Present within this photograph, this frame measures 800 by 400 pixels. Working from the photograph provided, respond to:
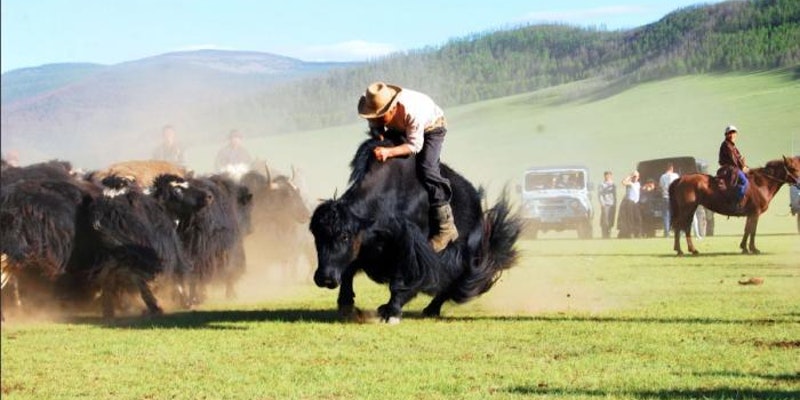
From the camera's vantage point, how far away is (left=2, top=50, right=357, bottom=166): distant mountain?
610 inches

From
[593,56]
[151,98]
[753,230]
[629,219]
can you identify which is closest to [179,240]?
[593,56]

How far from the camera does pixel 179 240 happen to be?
40.5ft

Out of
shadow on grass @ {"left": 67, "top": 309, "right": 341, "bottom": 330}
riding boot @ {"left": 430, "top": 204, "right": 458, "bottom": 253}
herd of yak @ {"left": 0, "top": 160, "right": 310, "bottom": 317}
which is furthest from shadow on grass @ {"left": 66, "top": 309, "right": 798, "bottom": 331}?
riding boot @ {"left": 430, "top": 204, "right": 458, "bottom": 253}

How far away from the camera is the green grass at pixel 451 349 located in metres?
6.70

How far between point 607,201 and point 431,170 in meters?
16.6

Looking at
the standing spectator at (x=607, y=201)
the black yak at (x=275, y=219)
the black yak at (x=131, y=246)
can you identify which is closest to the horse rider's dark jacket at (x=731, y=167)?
the standing spectator at (x=607, y=201)

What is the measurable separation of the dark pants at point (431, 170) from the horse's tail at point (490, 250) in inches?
28.6

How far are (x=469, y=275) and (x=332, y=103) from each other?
377 inches

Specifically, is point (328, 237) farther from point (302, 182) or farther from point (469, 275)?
point (302, 182)

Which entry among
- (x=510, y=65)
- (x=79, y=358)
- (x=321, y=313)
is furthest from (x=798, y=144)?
(x=79, y=358)

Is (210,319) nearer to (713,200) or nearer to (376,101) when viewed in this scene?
(376,101)

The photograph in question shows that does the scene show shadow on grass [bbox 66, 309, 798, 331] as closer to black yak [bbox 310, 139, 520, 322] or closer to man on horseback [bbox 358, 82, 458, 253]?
black yak [bbox 310, 139, 520, 322]

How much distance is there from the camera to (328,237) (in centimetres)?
978

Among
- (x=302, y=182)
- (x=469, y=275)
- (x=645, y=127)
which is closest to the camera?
(x=469, y=275)
